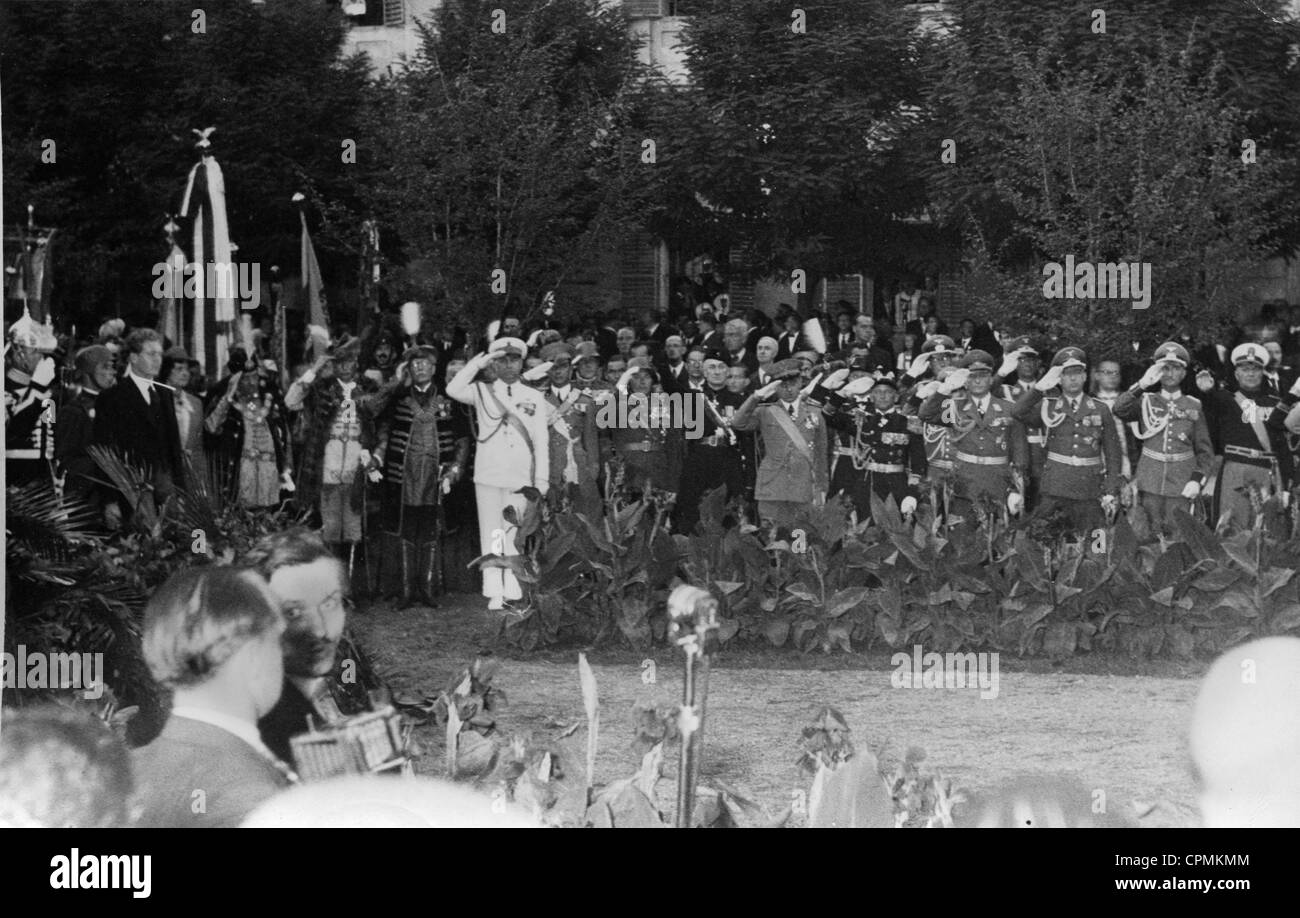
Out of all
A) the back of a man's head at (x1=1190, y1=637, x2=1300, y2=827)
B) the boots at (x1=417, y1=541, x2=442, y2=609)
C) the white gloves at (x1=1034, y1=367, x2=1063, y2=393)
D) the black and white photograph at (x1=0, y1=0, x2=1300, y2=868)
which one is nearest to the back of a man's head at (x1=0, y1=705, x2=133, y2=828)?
the black and white photograph at (x1=0, y1=0, x2=1300, y2=868)

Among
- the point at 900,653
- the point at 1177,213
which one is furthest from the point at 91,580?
the point at 1177,213

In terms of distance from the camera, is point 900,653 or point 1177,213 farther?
point 1177,213

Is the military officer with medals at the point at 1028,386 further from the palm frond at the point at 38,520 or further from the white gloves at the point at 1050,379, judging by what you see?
the palm frond at the point at 38,520

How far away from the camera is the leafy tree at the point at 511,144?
833 centimetres

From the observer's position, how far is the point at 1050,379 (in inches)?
349

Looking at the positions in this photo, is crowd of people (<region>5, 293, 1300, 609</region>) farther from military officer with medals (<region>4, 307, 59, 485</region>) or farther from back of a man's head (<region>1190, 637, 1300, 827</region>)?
back of a man's head (<region>1190, 637, 1300, 827</region>)

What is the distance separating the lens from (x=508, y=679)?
7203mm

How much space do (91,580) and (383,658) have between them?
5.72 ft

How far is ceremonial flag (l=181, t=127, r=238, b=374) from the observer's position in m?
8.22
